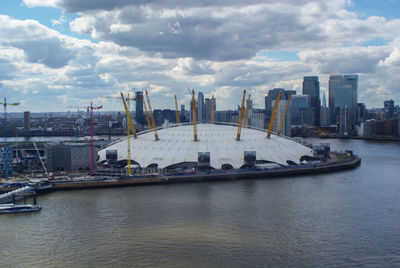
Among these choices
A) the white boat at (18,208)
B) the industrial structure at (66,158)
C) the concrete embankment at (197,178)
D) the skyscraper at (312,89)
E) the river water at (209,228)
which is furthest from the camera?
the skyscraper at (312,89)

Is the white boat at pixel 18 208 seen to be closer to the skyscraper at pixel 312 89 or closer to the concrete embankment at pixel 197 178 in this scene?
the concrete embankment at pixel 197 178

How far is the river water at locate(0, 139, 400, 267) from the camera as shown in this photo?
10.5 metres

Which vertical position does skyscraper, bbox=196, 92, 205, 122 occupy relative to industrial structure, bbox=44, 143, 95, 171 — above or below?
above

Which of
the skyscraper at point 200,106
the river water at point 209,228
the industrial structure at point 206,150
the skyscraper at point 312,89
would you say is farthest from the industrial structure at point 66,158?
the skyscraper at point 312,89

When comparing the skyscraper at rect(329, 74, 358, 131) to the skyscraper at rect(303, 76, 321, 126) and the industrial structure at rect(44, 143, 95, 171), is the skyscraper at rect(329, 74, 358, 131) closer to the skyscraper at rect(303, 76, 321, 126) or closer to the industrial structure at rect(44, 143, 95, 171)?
the skyscraper at rect(303, 76, 321, 126)

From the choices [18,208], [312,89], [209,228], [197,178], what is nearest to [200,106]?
[312,89]

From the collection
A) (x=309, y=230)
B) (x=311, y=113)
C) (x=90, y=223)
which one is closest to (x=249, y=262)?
(x=309, y=230)

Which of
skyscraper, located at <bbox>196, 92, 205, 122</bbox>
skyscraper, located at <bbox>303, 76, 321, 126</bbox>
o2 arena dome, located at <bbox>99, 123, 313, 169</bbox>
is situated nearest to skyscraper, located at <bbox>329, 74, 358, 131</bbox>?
skyscraper, located at <bbox>303, 76, 321, 126</bbox>

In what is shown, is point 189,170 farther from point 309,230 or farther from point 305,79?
point 305,79

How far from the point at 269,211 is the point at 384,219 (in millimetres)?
4020

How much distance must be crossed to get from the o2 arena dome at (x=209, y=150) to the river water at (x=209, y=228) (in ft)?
12.1

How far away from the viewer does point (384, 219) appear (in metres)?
13.8

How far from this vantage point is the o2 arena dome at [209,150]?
76.0 ft

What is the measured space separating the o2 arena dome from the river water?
370 cm
